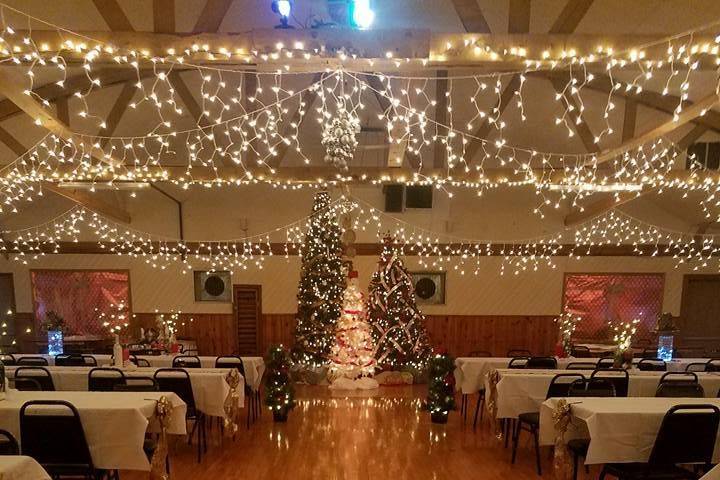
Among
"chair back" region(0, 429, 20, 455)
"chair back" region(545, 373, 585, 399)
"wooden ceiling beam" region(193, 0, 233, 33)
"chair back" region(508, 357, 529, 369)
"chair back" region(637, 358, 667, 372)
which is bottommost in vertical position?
"chair back" region(637, 358, 667, 372)

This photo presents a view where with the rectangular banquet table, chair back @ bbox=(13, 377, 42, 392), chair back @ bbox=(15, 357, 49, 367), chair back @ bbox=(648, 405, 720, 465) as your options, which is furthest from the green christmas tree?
chair back @ bbox=(648, 405, 720, 465)

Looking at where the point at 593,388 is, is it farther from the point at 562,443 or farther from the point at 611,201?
the point at 611,201

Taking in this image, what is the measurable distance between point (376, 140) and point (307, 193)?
2059mm

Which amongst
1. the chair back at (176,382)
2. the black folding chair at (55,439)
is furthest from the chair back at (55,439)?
the chair back at (176,382)

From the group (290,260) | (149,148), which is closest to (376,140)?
(290,260)

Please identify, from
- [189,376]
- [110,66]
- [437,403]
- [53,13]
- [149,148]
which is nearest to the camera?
[189,376]

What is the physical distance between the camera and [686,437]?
322 cm

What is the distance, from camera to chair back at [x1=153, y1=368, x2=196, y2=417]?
4617mm

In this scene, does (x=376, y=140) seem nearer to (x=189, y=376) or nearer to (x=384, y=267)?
(x=384, y=267)

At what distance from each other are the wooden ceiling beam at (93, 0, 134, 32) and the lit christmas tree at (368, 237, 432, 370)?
5.64m

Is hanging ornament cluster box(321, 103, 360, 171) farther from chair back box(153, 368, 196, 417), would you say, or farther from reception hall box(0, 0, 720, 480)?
chair back box(153, 368, 196, 417)

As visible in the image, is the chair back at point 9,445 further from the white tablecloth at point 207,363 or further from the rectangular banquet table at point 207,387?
the white tablecloth at point 207,363

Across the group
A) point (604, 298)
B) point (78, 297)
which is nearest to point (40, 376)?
point (78, 297)

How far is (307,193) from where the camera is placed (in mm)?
9805
